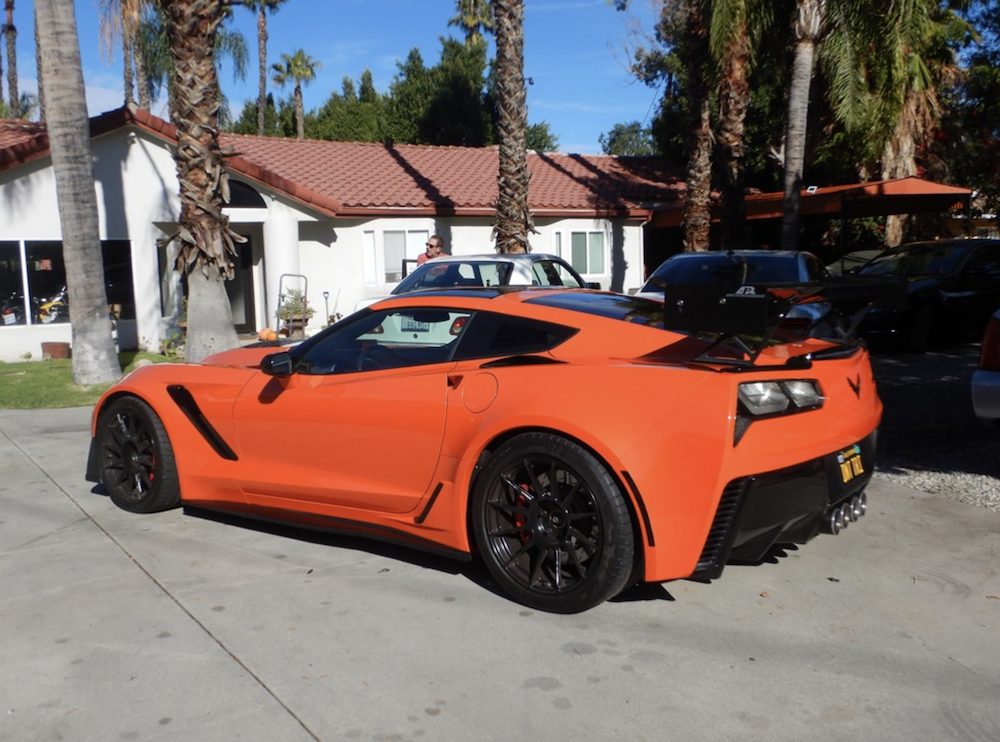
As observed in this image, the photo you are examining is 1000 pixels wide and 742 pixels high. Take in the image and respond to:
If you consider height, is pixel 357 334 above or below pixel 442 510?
above

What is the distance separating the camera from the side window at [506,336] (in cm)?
459

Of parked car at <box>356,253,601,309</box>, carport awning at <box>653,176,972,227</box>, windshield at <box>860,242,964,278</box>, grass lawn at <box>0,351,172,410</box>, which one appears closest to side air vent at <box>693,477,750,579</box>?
parked car at <box>356,253,601,309</box>

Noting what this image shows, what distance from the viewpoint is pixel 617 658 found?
3939 millimetres

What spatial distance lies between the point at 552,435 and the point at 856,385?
5.15ft

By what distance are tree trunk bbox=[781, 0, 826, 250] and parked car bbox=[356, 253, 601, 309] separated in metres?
6.03

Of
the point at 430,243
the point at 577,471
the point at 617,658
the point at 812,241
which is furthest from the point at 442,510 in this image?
the point at 812,241

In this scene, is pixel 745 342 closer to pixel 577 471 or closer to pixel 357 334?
pixel 577 471

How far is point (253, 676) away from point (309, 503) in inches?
57.4

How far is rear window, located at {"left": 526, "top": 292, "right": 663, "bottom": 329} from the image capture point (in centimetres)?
473

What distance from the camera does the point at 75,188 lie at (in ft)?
39.2

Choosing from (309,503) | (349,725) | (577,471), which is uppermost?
(577,471)

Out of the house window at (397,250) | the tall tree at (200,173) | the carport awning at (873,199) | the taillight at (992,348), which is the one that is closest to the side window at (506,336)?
the taillight at (992,348)

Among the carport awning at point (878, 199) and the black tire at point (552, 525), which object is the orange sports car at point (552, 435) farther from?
the carport awning at point (878, 199)

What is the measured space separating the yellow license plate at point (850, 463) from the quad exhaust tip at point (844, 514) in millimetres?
163
